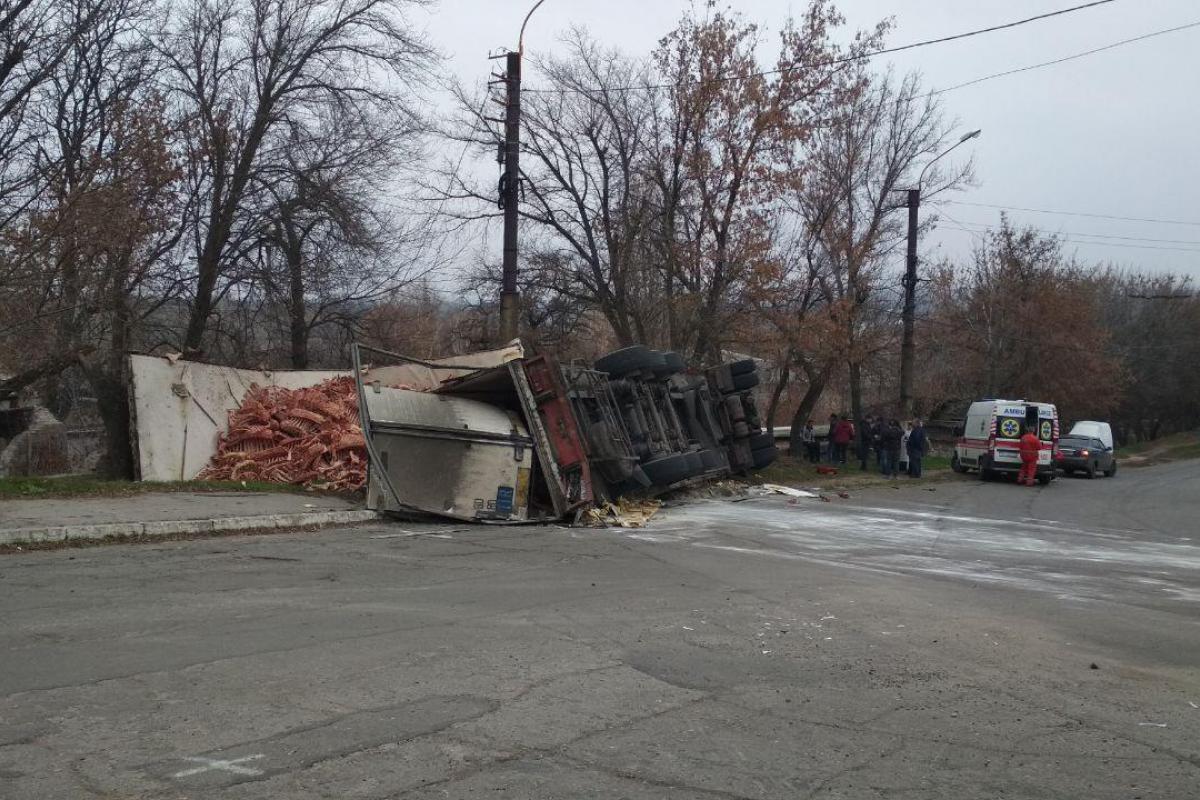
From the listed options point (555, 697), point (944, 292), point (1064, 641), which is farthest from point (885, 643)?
point (944, 292)

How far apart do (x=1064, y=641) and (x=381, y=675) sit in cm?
505

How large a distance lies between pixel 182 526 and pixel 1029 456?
890 inches

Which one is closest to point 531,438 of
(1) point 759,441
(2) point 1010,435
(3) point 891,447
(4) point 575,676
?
(1) point 759,441

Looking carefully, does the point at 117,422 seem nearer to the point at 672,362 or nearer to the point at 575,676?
the point at 672,362

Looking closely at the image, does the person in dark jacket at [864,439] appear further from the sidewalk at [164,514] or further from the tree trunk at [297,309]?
the sidewalk at [164,514]

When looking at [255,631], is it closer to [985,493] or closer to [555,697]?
[555,697]

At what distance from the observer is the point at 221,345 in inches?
909

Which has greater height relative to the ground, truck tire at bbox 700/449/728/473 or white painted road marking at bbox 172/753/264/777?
truck tire at bbox 700/449/728/473

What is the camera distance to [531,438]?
580 inches

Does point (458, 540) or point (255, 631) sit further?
point (458, 540)

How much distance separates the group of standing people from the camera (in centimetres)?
2772

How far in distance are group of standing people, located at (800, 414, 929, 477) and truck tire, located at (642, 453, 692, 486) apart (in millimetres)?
12501

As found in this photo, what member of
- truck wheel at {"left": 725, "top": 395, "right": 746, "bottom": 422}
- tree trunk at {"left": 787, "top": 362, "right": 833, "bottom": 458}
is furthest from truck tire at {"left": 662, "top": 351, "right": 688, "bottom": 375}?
tree trunk at {"left": 787, "top": 362, "right": 833, "bottom": 458}

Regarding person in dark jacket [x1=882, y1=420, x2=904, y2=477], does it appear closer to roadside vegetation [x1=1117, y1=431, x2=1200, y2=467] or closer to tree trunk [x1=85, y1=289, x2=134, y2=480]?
tree trunk [x1=85, y1=289, x2=134, y2=480]
